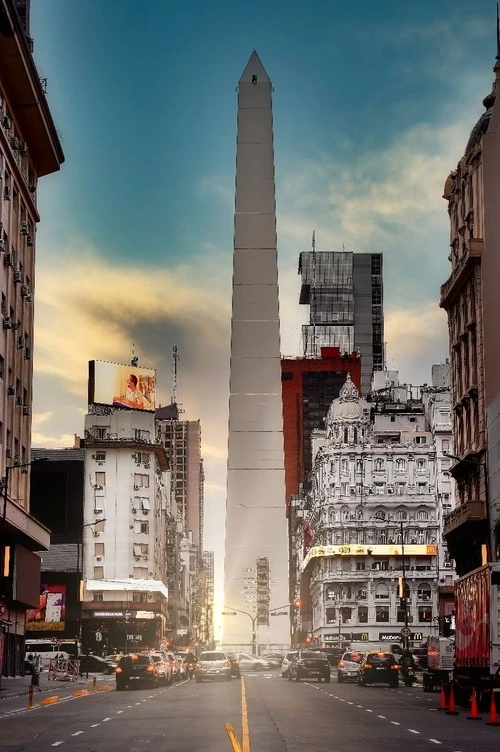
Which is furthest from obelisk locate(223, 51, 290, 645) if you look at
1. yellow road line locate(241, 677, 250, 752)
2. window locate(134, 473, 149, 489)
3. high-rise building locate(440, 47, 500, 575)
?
yellow road line locate(241, 677, 250, 752)

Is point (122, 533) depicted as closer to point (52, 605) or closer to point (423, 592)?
point (52, 605)

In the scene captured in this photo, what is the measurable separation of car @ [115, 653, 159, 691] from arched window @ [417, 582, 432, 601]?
111281mm

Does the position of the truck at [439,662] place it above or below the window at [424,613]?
below

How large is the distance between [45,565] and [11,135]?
277 feet

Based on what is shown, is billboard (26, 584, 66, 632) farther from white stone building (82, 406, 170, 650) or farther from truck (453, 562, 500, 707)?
truck (453, 562, 500, 707)

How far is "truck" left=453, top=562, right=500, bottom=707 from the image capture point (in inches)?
1469

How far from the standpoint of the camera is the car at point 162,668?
230 feet

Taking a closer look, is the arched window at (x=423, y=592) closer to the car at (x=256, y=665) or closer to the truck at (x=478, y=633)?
the car at (x=256, y=665)

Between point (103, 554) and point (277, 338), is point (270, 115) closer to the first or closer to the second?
point (277, 338)

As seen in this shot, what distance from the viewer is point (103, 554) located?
160 meters

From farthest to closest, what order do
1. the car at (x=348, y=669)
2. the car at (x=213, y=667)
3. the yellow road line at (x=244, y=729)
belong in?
1. the car at (x=348, y=669)
2. the car at (x=213, y=667)
3. the yellow road line at (x=244, y=729)

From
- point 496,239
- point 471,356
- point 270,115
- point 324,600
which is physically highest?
point 270,115

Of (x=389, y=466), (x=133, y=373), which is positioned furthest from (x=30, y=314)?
(x=389, y=466)

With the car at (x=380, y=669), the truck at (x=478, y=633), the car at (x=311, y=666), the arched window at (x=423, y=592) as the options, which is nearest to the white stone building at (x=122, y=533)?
the arched window at (x=423, y=592)
